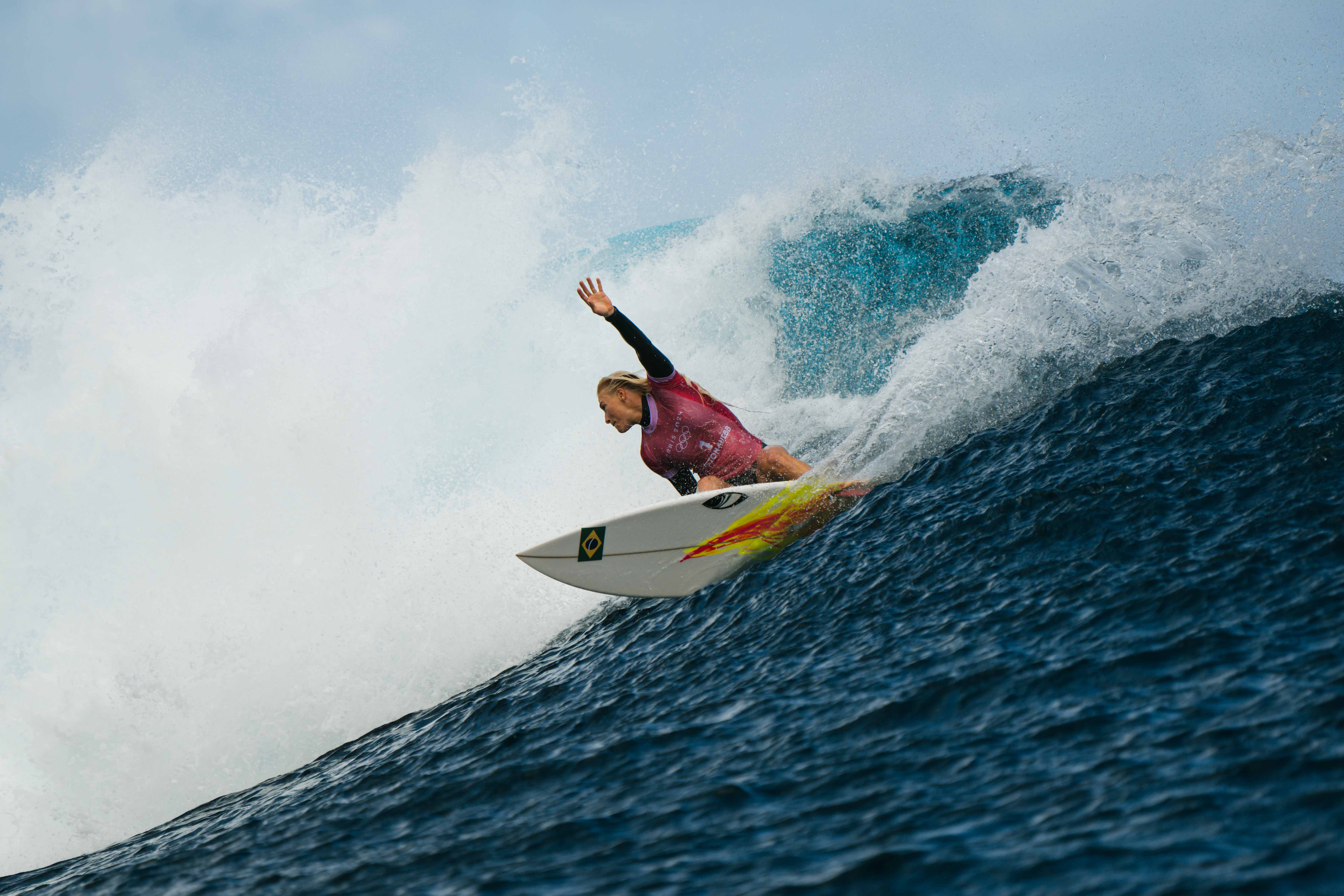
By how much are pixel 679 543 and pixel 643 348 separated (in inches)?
59.0

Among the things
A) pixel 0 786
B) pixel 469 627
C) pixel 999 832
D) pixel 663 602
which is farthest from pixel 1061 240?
pixel 0 786

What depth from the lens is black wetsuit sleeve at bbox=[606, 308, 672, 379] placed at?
6727mm

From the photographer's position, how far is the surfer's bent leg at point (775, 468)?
7.59 m

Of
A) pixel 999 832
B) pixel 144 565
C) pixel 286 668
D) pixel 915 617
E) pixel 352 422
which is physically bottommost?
pixel 999 832

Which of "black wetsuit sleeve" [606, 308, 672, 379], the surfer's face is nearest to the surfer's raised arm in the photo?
"black wetsuit sleeve" [606, 308, 672, 379]

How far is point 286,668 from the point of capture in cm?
804

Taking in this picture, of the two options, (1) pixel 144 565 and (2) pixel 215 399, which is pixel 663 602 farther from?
(2) pixel 215 399

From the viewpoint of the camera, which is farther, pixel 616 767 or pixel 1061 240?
pixel 1061 240

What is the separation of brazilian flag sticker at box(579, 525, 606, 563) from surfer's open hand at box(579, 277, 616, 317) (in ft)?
5.30

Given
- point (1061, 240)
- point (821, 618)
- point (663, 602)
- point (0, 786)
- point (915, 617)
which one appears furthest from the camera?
point (1061, 240)

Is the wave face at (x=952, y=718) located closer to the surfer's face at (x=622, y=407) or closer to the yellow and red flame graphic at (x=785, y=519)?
the yellow and red flame graphic at (x=785, y=519)

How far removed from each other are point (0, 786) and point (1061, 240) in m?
10.7

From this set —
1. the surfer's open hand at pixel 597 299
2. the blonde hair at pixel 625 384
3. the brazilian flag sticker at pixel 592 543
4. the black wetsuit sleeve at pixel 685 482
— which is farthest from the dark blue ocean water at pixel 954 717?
the surfer's open hand at pixel 597 299

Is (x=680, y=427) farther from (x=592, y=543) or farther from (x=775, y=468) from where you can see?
(x=592, y=543)
